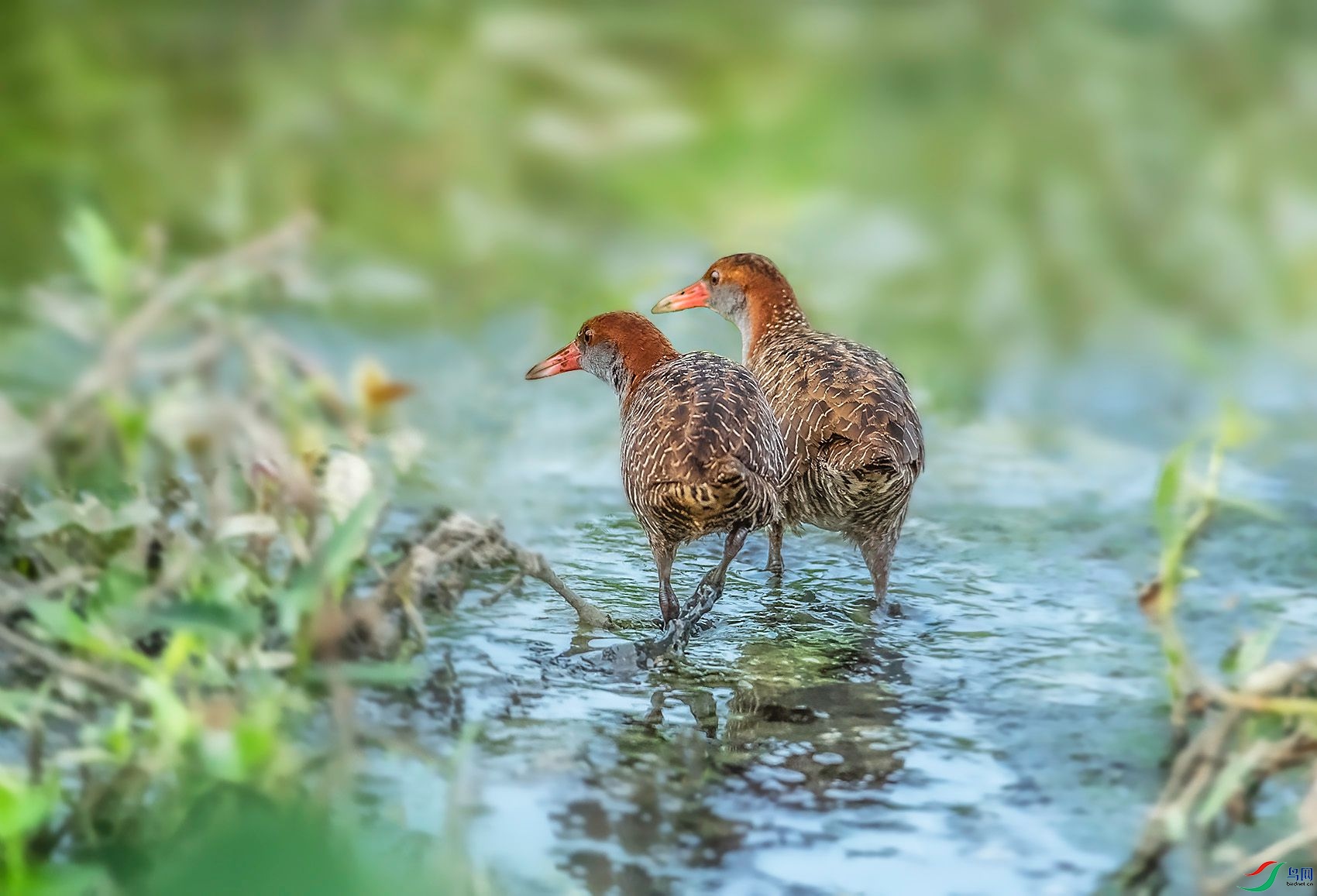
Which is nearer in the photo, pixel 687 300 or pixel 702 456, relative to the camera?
pixel 702 456

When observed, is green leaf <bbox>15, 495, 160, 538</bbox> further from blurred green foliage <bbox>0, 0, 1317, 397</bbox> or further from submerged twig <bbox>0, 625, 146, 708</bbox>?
blurred green foliage <bbox>0, 0, 1317, 397</bbox>

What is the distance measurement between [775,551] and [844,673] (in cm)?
123

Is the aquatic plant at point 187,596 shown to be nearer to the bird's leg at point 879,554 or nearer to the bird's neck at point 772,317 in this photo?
the bird's leg at point 879,554

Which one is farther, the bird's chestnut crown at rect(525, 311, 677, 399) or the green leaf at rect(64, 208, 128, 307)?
the bird's chestnut crown at rect(525, 311, 677, 399)

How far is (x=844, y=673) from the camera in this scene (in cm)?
441

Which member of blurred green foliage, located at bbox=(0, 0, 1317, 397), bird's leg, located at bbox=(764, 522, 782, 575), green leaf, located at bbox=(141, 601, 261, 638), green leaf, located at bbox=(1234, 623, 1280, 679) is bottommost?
green leaf, located at bbox=(141, 601, 261, 638)

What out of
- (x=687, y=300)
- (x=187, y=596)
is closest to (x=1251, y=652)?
(x=187, y=596)

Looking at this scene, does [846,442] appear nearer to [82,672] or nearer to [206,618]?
[206,618]

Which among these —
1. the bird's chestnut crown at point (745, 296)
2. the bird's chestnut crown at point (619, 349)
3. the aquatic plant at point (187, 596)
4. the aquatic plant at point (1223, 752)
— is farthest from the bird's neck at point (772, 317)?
the aquatic plant at point (1223, 752)

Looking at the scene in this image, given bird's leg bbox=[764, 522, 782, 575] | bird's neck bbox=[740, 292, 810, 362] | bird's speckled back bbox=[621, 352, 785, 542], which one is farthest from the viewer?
bird's neck bbox=[740, 292, 810, 362]

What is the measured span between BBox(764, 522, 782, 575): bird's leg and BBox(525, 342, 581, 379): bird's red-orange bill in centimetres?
109

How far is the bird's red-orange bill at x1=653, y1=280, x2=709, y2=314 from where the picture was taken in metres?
6.86

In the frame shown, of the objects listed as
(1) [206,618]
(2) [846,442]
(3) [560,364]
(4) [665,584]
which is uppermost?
(3) [560,364]

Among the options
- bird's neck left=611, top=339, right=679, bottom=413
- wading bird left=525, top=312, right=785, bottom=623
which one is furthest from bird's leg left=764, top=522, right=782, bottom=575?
bird's neck left=611, top=339, right=679, bottom=413
